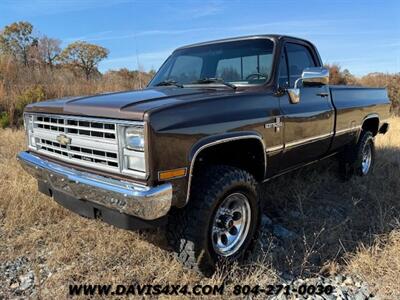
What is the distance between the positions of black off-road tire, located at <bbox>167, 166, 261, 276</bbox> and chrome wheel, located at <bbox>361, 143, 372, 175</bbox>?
3.51 meters

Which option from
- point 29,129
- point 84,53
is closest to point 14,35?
point 84,53

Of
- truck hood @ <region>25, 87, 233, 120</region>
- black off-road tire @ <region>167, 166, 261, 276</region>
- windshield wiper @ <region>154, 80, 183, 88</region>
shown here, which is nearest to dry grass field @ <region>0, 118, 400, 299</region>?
black off-road tire @ <region>167, 166, 261, 276</region>

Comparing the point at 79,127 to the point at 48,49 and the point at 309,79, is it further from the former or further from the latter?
the point at 48,49

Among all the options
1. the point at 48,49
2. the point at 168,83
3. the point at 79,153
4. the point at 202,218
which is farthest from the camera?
the point at 48,49

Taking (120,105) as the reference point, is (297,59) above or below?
above

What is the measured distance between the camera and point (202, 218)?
2.86 meters

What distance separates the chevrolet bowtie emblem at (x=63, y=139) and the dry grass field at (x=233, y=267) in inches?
38.3

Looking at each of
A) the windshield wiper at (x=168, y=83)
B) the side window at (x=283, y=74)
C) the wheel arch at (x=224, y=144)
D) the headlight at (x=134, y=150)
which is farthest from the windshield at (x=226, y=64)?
the headlight at (x=134, y=150)

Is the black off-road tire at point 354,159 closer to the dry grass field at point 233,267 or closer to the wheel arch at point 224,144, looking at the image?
the dry grass field at point 233,267

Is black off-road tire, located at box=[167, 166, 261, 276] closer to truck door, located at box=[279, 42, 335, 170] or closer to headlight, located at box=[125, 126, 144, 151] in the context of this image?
headlight, located at box=[125, 126, 144, 151]

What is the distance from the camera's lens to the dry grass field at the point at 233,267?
120 inches

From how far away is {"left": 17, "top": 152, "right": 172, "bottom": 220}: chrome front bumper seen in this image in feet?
8.17

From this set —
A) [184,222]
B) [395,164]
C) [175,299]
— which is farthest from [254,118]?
[395,164]

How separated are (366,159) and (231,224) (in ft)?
12.3
